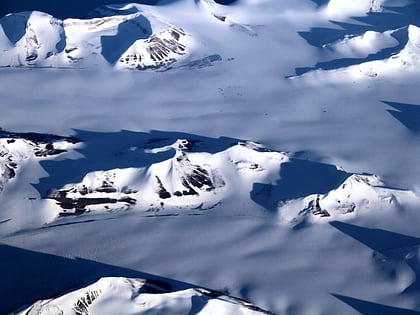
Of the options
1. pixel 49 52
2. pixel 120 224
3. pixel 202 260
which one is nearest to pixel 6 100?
pixel 49 52

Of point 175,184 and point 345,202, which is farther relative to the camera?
point 175,184

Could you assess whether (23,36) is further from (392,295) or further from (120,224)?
(392,295)

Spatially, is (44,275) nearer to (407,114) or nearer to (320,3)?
(407,114)

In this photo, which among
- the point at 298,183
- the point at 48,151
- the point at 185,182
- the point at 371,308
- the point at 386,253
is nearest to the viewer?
the point at 371,308

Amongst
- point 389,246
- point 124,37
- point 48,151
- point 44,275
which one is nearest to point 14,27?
point 124,37

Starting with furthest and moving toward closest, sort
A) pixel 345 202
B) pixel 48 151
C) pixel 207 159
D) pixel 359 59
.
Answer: pixel 359 59 < pixel 48 151 < pixel 207 159 < pixel 345 202

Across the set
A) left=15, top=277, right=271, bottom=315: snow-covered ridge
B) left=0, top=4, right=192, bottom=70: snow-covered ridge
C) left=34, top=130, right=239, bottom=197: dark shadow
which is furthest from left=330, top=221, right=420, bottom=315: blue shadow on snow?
left=0, top=4, right=192, bottom=70: snow-covered ridge

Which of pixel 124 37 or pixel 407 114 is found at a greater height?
pixel 124 37
